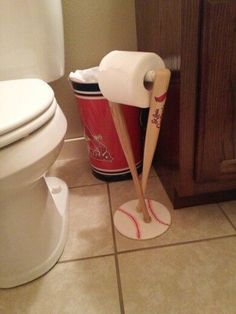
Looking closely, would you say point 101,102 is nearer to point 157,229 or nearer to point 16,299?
point 157,229

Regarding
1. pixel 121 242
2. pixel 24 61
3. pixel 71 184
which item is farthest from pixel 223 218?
pixel 24 61

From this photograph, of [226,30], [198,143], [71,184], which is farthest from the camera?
[71,184]

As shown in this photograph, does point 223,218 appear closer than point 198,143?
No

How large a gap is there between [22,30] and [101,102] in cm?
30

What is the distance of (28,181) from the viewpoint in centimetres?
48

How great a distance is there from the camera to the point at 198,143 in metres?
0.58

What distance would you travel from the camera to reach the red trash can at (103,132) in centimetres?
77

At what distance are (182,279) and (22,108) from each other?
0.48 m

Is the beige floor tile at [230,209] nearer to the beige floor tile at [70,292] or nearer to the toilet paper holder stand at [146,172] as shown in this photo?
the toilet paper holder stand at [146,172]

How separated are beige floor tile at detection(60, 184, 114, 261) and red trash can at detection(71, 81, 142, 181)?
0.24 ft

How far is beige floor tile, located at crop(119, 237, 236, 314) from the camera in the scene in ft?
1.65

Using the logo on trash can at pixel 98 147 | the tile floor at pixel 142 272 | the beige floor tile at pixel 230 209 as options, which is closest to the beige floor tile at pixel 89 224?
the tile floor at pixel 142 272

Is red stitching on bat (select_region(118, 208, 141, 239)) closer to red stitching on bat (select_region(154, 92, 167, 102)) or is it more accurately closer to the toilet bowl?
the toilet bowl

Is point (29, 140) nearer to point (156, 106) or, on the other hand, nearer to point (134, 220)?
point (156, 106)
